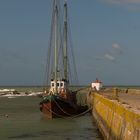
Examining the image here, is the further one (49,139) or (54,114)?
(54,114)

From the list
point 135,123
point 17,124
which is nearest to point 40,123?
point 17,124

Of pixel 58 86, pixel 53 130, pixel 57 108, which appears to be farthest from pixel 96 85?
pixel 53 130

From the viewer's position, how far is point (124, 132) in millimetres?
16219

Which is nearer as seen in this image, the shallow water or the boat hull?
the shallow water

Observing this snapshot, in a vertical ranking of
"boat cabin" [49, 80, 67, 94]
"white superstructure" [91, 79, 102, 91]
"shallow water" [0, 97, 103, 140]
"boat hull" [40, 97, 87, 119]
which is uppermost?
"white superstructure" [91, 79, 102, 91]

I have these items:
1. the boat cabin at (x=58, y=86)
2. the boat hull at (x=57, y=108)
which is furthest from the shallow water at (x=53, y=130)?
the boat cabin at (x=58, y=86)

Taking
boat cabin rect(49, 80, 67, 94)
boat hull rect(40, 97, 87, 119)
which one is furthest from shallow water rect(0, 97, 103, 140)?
boat cabin rect(49, 80, 67, 94)

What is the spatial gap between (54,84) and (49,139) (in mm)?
15367

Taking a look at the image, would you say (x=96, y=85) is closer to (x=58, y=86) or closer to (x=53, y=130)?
(x=58, y=86)

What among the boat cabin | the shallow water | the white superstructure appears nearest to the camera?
the shallow water

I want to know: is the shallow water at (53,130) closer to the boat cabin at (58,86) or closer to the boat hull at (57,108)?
the boat hull at (57,108)

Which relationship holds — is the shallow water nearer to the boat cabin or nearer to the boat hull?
the boat hull

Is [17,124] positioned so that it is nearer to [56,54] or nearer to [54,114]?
[54,114]

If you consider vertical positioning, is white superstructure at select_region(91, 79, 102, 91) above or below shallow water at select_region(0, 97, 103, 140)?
above
